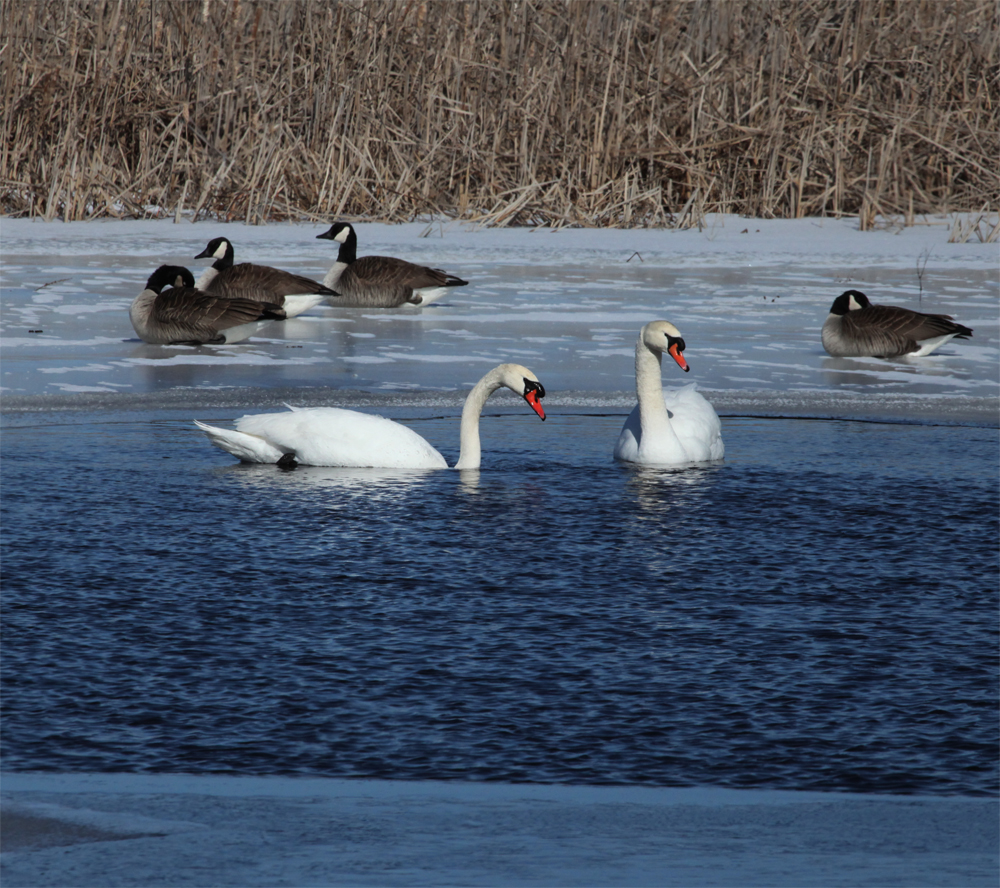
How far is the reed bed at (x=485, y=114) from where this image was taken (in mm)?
18438

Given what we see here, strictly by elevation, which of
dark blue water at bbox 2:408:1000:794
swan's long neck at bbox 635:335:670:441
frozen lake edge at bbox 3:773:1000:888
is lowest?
frozen lake edge at bbox 3:773:1000:888

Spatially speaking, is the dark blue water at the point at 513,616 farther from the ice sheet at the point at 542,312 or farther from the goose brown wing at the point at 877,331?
the goose brown wing at the point at 877,331

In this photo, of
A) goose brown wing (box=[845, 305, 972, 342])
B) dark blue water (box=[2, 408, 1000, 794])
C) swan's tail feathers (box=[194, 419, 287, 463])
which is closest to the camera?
dark blue water (box=[2, 408, 1000, 794])

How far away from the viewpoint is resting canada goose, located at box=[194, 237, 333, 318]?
43.4ft

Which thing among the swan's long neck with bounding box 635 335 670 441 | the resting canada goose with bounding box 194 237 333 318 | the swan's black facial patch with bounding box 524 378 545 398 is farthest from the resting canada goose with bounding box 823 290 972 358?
the resting canada goose with bounding box 194 237 333 318

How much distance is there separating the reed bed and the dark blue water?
35.9 ft

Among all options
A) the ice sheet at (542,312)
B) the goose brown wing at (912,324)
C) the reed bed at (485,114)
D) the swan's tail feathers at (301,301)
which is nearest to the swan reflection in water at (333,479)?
the ice sheet at (542,312)

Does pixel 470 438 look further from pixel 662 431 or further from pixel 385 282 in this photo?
pixel 385 282

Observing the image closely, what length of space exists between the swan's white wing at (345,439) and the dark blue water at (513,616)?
0.10 metres

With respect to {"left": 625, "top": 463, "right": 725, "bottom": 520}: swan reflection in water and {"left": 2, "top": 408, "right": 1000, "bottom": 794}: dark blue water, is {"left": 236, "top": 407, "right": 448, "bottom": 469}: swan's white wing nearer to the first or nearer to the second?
{"left": 2, "top": 408, "right": 1000, "bottom": 794}: dark blue water

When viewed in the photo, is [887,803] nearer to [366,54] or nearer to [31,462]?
[31,462]

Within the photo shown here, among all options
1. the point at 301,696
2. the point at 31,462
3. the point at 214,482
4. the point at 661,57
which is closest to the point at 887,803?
the point at 301,696

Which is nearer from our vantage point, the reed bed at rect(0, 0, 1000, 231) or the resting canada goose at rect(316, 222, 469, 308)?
the resting canada goose at rect(316, 222, 469, 308)

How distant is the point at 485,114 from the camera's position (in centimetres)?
1862
